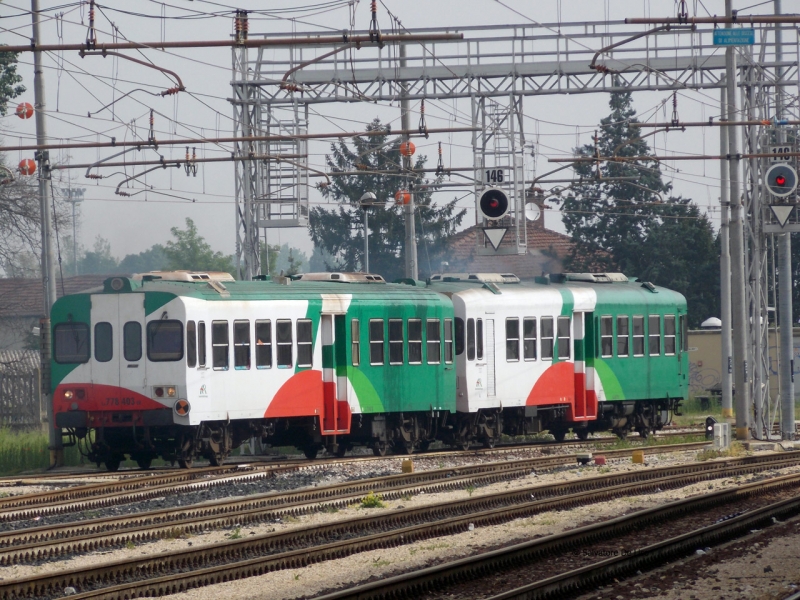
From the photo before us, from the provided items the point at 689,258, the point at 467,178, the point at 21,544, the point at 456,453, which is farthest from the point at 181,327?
the point at 689,258

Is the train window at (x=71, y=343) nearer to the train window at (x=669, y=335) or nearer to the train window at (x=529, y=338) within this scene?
the train window at (x=529, y=338)

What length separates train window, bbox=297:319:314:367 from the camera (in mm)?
21922

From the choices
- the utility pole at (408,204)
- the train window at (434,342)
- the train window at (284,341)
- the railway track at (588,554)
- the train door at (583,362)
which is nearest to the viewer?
the railway track at (588,554)

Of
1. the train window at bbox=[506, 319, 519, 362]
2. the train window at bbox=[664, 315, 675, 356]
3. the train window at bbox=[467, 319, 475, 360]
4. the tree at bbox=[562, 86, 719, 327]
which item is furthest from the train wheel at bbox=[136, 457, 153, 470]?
the tree at bbox=[562, 86, 719, 327]

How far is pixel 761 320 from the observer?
2677 centimetres

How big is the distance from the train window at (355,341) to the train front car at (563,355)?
284 centimetres

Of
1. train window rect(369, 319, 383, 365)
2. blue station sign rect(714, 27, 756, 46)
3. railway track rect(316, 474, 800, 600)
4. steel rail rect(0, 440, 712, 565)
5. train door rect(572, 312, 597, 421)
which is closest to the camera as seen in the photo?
railway track rect(316, 474, 800, 600)

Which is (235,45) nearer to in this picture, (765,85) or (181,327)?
(181,327)

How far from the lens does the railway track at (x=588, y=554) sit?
33.0 ft

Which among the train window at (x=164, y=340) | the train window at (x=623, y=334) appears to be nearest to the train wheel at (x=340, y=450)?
the train window at (x=164, y=340)

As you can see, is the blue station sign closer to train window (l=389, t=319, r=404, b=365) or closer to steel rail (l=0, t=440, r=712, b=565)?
steel rail (l=0, t=440, r=712, b=565)

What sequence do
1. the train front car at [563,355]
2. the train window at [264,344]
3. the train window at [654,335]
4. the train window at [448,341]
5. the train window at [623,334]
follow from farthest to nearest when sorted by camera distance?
the train window at [654,335] → the train window at [623,334] → the train front car at [563,355] → the train window at [448,341] → the train window at [264,344]

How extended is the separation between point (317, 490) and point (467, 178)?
1290 centimetres

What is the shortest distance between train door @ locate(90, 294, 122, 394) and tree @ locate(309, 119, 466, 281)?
4233cm
